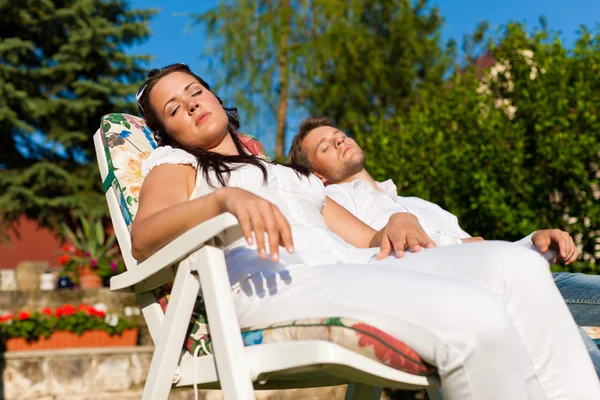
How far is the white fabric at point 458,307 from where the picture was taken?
1.44m

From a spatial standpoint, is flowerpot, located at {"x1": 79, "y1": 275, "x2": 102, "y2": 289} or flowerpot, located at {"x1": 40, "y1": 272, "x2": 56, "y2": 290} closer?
flowerpot, located at {"x1": 40, "y1": 272, "x2": 56, "y2": 290}

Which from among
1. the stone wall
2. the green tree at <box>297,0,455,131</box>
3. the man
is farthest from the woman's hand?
the green tree at <box>297,0,455,131</box>

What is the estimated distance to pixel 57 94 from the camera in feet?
46.8

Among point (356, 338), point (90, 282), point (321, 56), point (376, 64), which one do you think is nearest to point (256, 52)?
point (321, 56)

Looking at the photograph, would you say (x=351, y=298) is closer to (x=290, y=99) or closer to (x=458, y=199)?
(x=458, y=199)

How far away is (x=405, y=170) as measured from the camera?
563 cm

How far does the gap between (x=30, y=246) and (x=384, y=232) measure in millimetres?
14013

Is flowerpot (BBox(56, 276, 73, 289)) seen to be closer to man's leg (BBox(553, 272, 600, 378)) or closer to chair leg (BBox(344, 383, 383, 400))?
chair leg (BBox(344, 383, 383, 400))

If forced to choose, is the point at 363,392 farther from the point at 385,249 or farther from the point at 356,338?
the point at 356,338

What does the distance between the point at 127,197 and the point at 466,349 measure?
51.2 inches

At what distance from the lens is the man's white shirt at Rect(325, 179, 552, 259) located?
299cm

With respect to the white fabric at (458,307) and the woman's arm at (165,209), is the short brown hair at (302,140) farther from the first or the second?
the white fabric at (458,307)

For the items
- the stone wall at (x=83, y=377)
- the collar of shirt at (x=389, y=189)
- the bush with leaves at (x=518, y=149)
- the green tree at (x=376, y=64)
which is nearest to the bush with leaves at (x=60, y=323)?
the stone wall at (x=83, y=377)

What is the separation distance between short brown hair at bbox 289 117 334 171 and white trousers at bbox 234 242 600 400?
1617 millimetres
